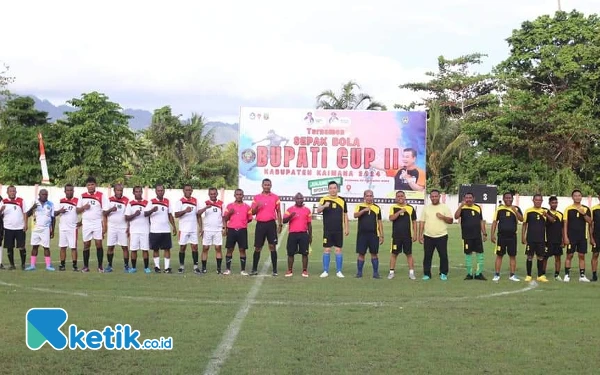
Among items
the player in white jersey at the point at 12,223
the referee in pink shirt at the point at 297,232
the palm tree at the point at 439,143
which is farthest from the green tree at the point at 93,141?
the referee in pink shirt at the point at 297,232

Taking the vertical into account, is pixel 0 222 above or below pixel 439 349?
above

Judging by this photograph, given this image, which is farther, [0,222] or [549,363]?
[0,222]

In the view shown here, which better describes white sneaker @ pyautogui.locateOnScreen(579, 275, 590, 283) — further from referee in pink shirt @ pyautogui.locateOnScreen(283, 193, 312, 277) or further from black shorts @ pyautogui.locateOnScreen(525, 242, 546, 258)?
referee in pink shirt @ pyautogui.locateOnScreen(283, 193, 312, 277)

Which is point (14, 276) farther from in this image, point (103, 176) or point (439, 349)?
point (103, 176)

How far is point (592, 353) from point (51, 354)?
5622 mm

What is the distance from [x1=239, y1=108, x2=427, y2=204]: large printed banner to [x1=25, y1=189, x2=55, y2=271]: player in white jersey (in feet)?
78.0

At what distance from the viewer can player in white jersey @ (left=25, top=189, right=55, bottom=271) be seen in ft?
50.4

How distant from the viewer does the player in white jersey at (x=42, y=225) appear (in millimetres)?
15352

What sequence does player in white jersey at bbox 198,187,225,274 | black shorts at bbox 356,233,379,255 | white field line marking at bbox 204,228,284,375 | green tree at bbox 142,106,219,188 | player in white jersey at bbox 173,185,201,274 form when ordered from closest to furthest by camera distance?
white field line marking at bbox 204,228,284,375
black shorts at bbox 356,233,379,255
player in white jersey at bbox 173,185,201,274
player in white jersey at bbox 198,187,225,274
green tree at bbox 142,106,219,188

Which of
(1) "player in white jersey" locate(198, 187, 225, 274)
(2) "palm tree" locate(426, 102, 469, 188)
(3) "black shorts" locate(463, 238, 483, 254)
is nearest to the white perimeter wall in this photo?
(2) "palm tree" locate(426, 102, 469, 188)

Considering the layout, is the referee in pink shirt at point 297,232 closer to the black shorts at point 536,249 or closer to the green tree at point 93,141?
the black shorts at point 536,249

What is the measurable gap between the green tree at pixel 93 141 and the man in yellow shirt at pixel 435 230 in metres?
38.8

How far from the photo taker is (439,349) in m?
8.24

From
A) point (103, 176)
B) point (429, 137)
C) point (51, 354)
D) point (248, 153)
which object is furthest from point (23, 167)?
point (51, 354)
